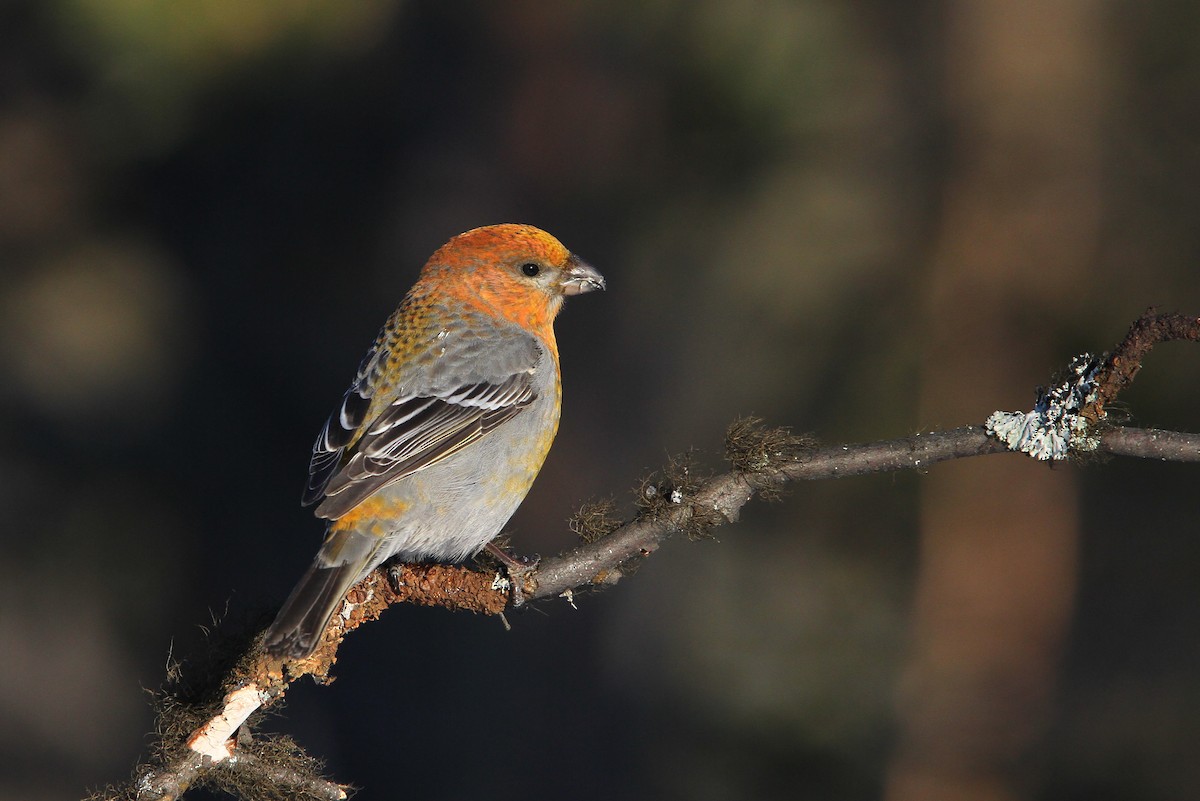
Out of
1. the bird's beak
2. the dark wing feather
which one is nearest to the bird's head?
the bird's beak

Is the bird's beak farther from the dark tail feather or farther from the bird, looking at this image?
the dark tail feather

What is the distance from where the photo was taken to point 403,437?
11.1ft

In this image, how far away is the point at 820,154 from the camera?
226 inches

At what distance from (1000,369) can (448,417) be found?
10.3 feet

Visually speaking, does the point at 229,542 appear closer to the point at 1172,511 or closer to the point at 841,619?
the point at 841,619

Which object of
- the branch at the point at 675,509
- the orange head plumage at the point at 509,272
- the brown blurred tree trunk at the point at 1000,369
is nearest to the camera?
the branch at the point at 675,509

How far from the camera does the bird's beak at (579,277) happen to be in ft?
13.2

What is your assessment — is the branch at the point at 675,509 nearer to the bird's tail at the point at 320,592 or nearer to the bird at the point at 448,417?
the bird's tail at the point at 320,592

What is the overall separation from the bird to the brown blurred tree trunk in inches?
93.9

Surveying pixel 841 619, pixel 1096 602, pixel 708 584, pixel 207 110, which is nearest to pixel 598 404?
pixel 708 584

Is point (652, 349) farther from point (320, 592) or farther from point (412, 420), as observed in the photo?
point (320, 592)

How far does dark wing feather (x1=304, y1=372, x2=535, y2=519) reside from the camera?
319cm

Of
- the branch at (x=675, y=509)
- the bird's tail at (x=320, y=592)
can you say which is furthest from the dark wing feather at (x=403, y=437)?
the branch at (x=675, y=509)

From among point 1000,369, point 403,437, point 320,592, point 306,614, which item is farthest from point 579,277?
point 1000,369
